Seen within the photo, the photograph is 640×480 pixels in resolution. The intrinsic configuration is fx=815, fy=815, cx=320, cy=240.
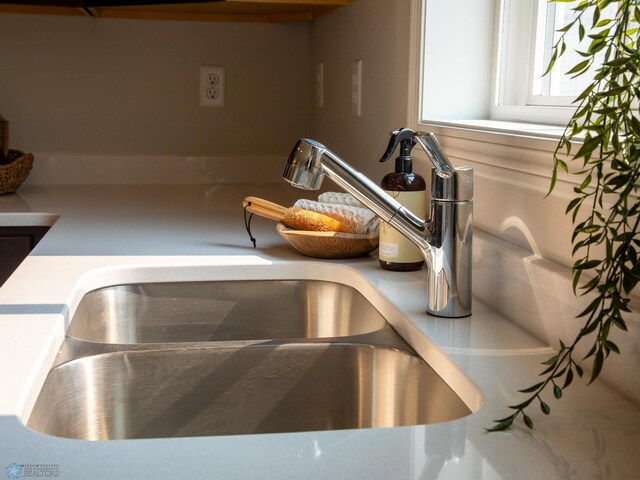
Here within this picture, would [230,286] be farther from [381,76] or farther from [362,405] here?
[381,76]

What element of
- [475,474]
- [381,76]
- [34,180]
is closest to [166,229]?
[381,76]

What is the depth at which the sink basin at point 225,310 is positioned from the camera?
139cm

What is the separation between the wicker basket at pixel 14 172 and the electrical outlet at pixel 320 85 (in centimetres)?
87

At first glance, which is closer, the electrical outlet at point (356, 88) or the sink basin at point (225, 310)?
the sink basin at point (225, 310)

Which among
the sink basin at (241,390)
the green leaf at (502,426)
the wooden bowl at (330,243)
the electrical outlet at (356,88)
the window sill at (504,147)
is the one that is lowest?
the sink basin at (241,390)

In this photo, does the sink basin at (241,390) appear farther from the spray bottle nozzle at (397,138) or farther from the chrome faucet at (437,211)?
the spray bottle nozzle at (397,138)

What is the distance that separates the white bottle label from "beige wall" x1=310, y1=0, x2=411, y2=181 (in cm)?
35

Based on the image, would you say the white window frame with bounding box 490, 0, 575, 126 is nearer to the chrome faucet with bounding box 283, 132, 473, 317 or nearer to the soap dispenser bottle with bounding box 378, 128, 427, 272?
the soap dispenser bottle with bounding box 378, 128, 427, 272

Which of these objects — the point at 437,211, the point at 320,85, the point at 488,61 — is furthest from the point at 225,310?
the point at 320,85

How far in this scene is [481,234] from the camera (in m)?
1.23

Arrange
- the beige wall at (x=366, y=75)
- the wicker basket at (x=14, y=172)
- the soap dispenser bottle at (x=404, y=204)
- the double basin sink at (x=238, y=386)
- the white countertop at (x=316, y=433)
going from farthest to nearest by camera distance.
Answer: the wicker basket at (x=14, y=172)
the beige wall at (x=366, y=75)
the soap dispenser bottle at (x=404, y=204)
the double basin sink at (x=238, y=386)
the white countertop at (x=316, y=433)

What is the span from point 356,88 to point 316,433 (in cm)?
143

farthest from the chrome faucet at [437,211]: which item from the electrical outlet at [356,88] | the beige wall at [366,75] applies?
the electrical outlet at [356,88]

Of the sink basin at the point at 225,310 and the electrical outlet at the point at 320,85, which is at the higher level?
the electrical outlet at the point at 320,85
